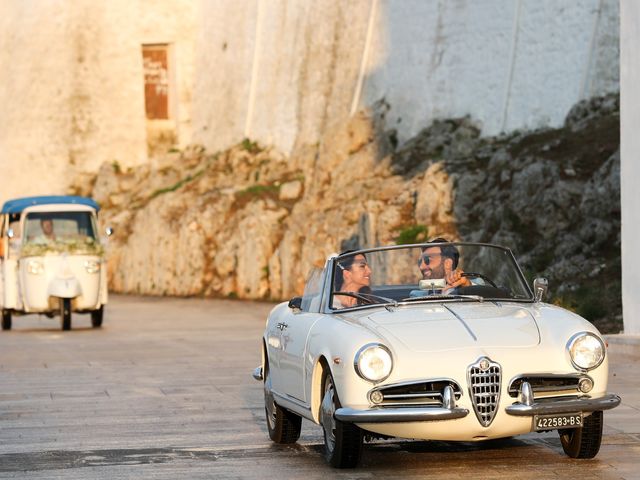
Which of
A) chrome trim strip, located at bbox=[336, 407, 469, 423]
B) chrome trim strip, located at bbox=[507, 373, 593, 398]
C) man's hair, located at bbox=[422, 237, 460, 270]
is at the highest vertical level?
man's hair, located at bbox=[422, 237, 460, 270]

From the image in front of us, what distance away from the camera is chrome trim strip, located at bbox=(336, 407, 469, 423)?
8781 millimetres

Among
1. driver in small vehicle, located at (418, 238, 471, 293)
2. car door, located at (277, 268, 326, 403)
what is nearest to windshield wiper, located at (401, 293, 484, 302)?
driver in small vehicle, located at (418, 238, 471, 293)

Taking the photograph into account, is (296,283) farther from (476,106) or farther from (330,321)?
(330,321)

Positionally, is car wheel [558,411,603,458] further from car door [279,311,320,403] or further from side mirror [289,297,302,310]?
side mirror [289,297,302,310]

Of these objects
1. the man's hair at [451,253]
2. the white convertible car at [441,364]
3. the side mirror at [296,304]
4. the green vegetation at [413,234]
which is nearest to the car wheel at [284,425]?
the white convertible car at [441,364]

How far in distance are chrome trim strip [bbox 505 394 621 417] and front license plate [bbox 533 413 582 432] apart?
1.9 inches

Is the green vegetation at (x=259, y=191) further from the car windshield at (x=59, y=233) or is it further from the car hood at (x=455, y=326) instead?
the car hood at (x=455, y=326)

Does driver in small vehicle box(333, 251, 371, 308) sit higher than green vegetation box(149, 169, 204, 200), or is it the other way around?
driver in small vehicle box(333, 251, 371, 308)

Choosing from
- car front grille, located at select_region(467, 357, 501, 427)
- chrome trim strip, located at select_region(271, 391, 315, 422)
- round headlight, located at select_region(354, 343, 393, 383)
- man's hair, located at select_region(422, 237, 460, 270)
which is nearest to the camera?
car front grille, located at select_region(467, 357, 501, 427)

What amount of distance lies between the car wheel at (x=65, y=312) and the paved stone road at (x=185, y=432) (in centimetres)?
517

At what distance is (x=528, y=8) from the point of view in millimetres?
32312

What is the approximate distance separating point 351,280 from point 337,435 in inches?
61.3

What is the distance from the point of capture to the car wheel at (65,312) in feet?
89.1

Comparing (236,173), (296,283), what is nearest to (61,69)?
(236,173)
